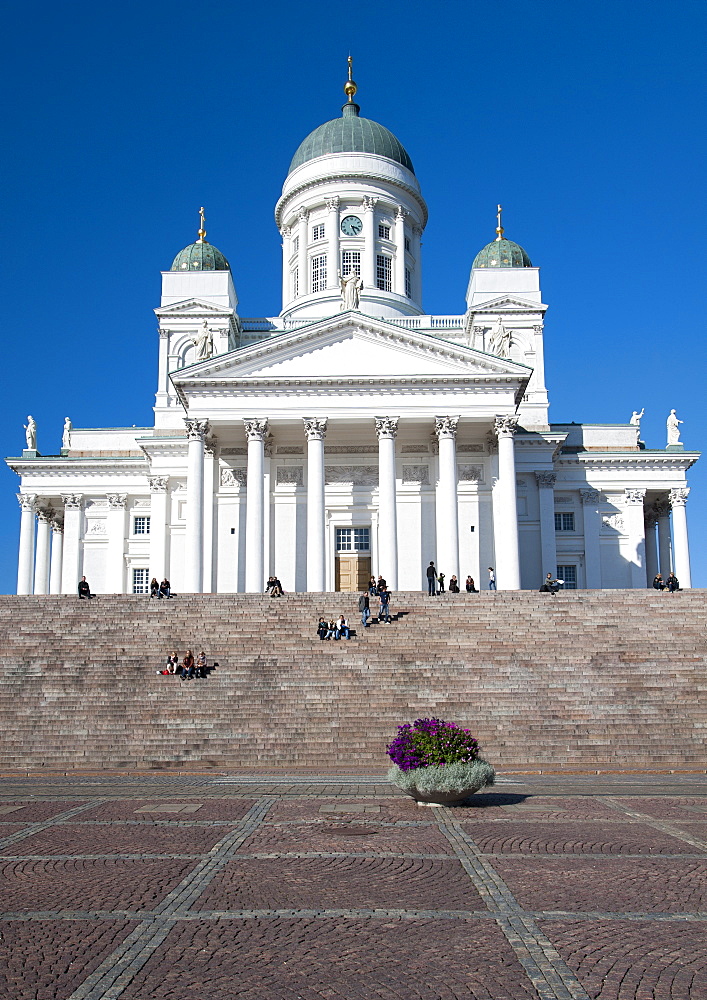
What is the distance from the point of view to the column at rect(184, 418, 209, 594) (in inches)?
1640

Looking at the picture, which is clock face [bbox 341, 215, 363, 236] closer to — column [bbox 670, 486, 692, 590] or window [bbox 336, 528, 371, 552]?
window [bbox 336, 528, 371, 552]

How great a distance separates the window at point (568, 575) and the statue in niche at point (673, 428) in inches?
426

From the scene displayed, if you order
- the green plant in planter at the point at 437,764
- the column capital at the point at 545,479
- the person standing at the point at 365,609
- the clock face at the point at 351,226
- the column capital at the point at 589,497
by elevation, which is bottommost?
the green plant in planter at the point at 437,764

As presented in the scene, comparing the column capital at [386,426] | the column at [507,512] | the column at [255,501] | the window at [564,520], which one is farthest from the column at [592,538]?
the column at [255,501]

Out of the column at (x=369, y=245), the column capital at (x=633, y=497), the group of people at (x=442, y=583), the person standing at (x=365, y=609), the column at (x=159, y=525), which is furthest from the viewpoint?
the column at (x=369, y=245)

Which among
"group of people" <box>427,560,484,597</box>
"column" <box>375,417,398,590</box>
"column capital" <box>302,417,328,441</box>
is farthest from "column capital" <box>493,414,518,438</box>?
"column capital" <box>302,417,328,441</box>

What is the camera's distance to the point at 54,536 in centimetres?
6184

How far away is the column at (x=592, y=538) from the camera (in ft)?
177

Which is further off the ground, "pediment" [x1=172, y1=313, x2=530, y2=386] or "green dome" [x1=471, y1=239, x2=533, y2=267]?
"green dome" [x1=471, y1=239, x2=533, y2=267]

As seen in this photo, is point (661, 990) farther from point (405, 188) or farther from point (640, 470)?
point (405, 188)

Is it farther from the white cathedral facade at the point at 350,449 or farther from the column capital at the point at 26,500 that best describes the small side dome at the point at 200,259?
the column capital at the point at 26,500

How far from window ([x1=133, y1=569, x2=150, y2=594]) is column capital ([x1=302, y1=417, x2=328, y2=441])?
17098 millimetres

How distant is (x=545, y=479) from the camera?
175 feet

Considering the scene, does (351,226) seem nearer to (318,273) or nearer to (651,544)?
(318,273)
